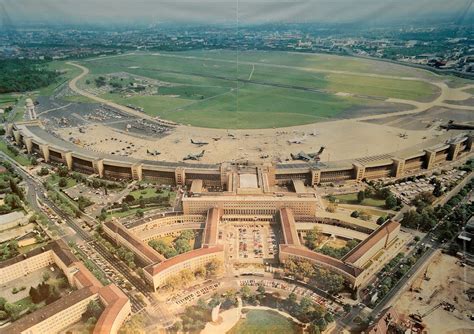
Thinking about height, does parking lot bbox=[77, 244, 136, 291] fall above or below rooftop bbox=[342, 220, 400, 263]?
below

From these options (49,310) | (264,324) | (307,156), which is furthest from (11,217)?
(307,156)

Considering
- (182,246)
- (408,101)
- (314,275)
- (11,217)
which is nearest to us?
(314,275)

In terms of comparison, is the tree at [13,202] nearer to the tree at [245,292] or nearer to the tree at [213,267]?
the tree at [213,267]

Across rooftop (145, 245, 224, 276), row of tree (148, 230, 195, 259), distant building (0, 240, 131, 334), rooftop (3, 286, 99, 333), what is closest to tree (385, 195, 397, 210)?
rooftop (145, 245, 224, 276)

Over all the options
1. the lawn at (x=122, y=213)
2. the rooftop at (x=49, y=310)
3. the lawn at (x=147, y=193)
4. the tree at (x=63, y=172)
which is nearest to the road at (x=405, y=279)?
the rooftop at (x=49, y=310)

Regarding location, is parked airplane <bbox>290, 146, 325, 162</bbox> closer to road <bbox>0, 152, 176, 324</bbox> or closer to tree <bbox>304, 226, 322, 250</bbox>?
tree <bbox>304, 226, 322, 250</bbox>

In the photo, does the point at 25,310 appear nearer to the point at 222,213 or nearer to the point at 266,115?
the point at 222,213

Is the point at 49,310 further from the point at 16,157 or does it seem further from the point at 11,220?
the point at 16,157
